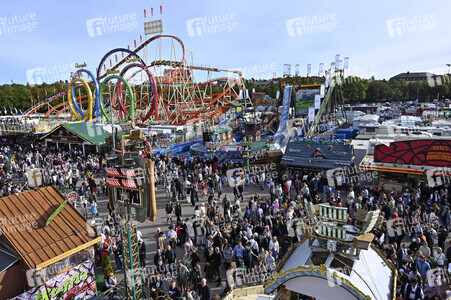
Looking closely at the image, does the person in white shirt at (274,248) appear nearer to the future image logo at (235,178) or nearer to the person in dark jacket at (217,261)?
the person in dark jacket at (217,261)

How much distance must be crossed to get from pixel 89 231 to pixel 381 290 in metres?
6.27

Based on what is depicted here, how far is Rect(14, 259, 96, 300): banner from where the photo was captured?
631 cm

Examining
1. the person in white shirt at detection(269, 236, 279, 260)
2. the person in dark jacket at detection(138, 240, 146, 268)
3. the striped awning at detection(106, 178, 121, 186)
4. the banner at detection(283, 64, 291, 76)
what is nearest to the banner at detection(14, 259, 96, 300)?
the person in dark jacket at detection(138, 240, 146, 268)

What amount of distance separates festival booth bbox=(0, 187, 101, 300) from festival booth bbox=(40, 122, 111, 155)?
15.6 m

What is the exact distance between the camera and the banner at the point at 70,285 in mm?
6312

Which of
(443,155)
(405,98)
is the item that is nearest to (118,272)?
(443,155)

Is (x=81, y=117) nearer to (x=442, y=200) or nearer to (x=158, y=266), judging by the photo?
(x=158, y=266)

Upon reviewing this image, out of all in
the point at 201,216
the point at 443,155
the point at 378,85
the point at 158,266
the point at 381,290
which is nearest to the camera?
the point at 381,290

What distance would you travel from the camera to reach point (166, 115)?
37.4m

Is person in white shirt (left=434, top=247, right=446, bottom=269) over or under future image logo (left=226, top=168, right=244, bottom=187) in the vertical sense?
under

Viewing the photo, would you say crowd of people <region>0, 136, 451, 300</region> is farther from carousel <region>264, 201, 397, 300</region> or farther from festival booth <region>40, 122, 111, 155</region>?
festival booth <region>40, 122, 111, 155</region>

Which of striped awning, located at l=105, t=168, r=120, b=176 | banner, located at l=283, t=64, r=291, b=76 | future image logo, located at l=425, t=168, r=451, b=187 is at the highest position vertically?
banner, located at l=283, t=64, r=291, b=76

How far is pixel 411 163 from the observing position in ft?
41.3

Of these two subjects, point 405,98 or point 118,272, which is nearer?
point 118,272
